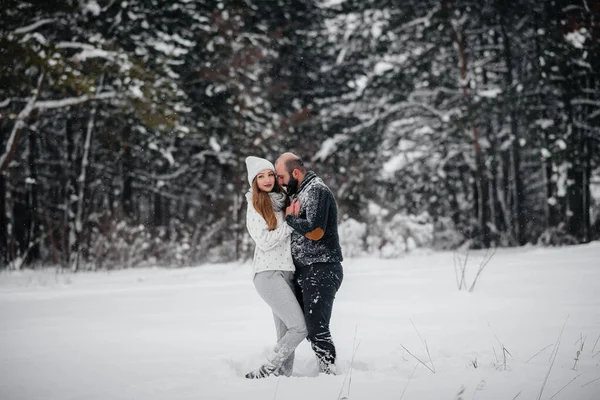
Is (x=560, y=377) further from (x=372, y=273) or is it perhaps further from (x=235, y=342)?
(x=372, y=273)

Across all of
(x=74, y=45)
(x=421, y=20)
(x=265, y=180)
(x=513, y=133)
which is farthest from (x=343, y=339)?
(x=421, y=20)

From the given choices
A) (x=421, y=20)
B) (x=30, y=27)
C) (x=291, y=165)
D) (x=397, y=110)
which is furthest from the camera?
(x=397, y=110)

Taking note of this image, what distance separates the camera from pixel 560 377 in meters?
3.30

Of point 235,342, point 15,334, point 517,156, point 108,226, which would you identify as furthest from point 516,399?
point 517,156

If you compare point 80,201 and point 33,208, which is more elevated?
point 80,201

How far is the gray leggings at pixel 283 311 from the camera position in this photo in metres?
3.49

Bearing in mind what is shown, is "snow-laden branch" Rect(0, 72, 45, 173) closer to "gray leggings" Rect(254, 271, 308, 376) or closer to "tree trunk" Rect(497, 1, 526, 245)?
"gray leggings" Rect(254, 271, 308, 376)

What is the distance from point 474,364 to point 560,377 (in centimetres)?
57

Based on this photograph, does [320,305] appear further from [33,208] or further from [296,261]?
[33,208]

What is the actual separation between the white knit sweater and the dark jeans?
21cm

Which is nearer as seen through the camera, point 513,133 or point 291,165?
point 291,165

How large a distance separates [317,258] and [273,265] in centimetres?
34

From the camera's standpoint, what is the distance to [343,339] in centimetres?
471

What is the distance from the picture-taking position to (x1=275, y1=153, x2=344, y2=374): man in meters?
3.48
